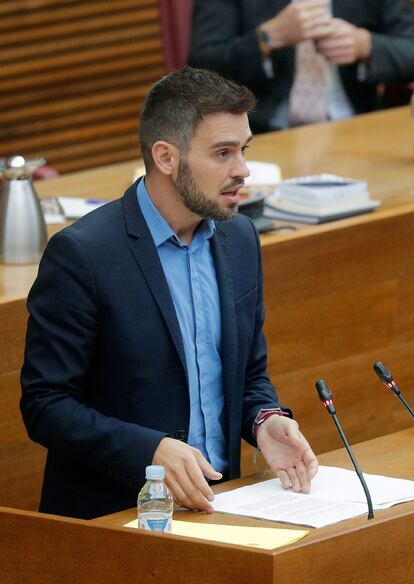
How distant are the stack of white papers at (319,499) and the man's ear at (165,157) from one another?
1.98 feet

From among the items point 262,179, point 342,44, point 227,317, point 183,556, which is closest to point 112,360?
point 227,317

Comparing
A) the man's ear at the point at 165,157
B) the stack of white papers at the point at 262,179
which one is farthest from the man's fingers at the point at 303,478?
the stack of white papers at the point at 262,179

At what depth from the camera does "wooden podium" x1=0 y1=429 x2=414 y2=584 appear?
192 cm

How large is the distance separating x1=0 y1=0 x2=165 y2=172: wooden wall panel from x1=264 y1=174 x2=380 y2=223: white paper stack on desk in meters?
2.56

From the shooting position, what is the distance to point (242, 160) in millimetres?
2600

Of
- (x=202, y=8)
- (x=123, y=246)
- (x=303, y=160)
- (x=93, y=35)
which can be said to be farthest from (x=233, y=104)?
(x=93, y=35)

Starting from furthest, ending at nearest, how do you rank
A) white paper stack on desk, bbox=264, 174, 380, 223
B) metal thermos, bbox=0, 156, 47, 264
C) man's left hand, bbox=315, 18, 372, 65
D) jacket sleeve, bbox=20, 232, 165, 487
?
man's left hand, bbox=315, 18, 372, 65, white paper stack on desk, bbox=264, 174, 380, 223, metal thermos, bbox=0, 156, 47, 264, jacket sleeve, bbox=20, 232, 165, 487

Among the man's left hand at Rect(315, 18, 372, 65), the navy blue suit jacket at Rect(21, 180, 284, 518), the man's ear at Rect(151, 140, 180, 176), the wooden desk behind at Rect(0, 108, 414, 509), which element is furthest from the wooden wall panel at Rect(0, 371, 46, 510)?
the man's left hand at Rect(315, 18, 372, 65)

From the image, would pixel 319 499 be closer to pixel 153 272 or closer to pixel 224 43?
pixel 153 272

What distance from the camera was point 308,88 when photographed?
5344 millimetres

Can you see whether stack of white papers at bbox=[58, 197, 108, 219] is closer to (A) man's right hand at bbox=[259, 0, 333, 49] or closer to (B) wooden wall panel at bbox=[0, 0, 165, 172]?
(A) man's right hand at bbox=[259, 0, 333, 49]

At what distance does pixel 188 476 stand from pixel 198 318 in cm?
41

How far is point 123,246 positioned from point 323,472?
0.56 metres

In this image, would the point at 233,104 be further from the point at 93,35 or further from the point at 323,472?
the point at 93,35
